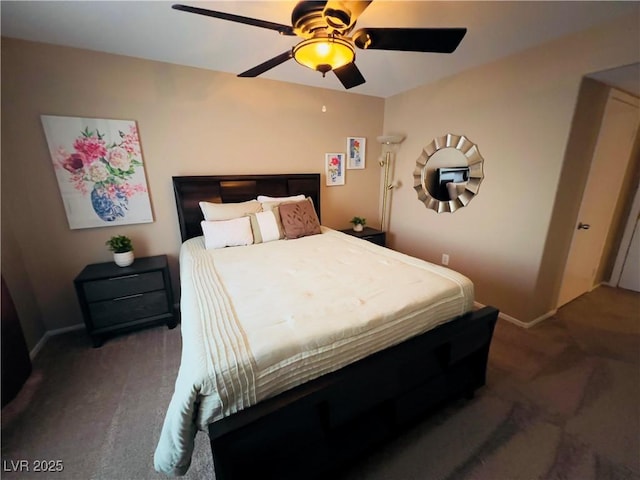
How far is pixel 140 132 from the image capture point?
2.42 metres

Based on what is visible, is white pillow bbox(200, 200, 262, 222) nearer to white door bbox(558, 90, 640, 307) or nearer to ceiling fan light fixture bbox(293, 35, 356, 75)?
ceiling fan light fixture bbox(293, 35, 356, 75)

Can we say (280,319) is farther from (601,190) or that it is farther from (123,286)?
(601,190)

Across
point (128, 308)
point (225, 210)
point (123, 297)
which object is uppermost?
point (225, 210)

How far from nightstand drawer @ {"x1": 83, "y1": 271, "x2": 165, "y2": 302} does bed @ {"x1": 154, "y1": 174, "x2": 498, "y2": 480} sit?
0.66 metres

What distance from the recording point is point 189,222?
8.85 feet

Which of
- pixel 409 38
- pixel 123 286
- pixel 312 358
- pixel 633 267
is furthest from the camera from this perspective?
pixel 633 267

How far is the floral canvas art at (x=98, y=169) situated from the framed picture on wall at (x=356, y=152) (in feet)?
7.76

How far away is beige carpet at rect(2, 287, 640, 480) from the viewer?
1325 millimetres

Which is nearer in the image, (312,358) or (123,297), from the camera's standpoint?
(312,358)

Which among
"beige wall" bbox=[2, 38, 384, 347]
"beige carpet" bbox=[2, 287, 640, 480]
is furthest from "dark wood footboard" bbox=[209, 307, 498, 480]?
"beige wall" bbox=[2, 38, 384, 347]

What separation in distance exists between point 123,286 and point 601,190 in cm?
454

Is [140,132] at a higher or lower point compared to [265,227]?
higher

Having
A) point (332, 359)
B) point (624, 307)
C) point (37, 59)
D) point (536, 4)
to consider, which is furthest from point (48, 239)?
point (624, 307)

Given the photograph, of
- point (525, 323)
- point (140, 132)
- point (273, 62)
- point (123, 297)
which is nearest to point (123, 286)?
point (123, 297)
